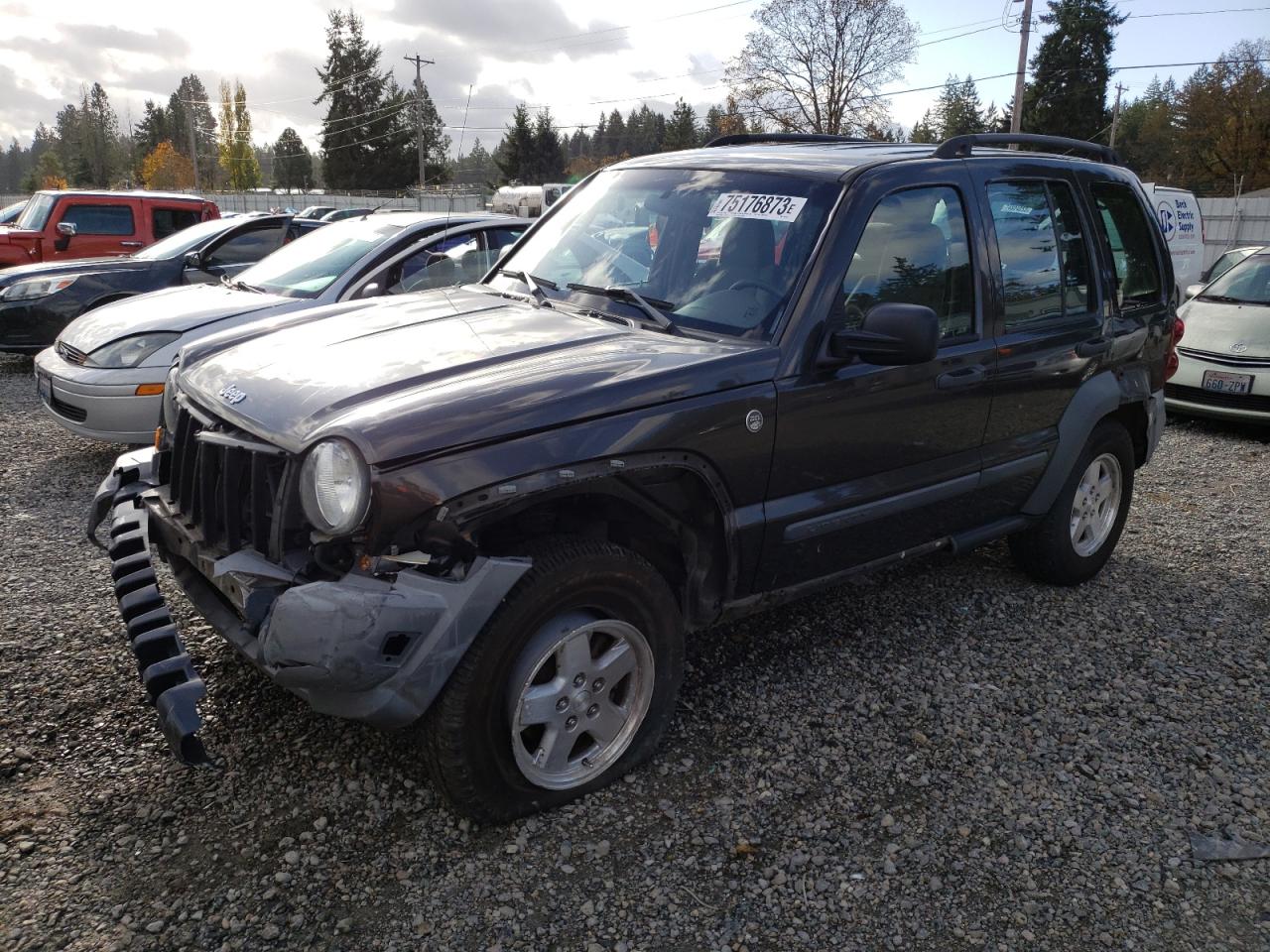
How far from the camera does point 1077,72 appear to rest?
56.0 m

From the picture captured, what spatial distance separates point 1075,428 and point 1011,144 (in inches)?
51.8

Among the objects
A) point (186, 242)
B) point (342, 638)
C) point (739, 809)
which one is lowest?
point (739, 809)

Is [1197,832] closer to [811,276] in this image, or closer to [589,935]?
[589,935]

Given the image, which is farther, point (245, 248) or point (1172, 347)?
point (245, 248)

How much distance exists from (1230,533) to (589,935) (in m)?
5.11

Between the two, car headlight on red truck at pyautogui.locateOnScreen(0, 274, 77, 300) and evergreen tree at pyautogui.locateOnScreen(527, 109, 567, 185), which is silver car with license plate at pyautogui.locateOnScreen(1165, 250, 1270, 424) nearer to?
car headlight on red truck at pyautogui.locateOnScreen(0, 274, 77, 300)

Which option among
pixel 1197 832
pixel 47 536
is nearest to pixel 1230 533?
pixel 1197 832

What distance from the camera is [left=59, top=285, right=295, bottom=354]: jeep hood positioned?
612 centimetres

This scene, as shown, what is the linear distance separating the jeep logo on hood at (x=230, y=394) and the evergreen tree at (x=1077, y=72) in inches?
2409

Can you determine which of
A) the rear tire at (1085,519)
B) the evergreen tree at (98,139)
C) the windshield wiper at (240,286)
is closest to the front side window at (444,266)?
the windshield wiper at (240,286)

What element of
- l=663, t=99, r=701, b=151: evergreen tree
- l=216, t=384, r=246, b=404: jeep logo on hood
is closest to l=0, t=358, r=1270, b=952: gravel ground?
l=216, t=384, r=246, b=404: jeep logo on hood

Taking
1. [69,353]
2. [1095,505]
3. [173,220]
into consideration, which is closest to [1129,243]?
[1095,505]

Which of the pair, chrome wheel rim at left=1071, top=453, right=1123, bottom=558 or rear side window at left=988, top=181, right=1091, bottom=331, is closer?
rear side window at left=988, top=181, right=1091, bottom=331

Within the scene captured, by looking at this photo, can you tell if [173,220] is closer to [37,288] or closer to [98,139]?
[37,288]
